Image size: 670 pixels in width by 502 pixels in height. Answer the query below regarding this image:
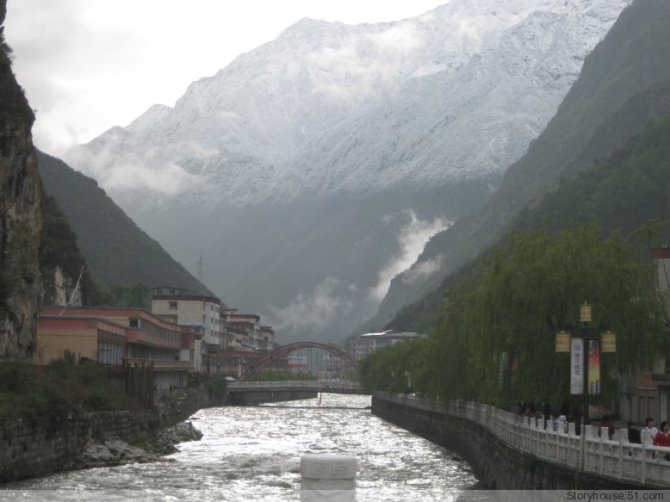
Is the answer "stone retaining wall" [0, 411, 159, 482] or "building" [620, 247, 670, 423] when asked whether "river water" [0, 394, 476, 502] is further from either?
"building" [620, 247, 670, 423]

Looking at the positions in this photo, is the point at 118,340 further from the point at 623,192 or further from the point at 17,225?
the point at 623,192

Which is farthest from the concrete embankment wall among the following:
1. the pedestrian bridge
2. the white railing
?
the pedestrian bridge

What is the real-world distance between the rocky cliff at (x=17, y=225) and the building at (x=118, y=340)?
4.07 meters

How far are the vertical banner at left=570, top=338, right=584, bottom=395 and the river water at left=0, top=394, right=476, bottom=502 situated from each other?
780cm

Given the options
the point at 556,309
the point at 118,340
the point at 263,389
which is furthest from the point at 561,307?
the point at 263,389

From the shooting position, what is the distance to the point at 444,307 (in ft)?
276

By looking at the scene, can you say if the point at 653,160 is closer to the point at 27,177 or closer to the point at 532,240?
the point at 27,177

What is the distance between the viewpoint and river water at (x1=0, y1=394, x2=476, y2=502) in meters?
44.6

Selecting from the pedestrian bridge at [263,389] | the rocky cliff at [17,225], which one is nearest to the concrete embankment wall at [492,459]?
the rocky cliff at [17,225]

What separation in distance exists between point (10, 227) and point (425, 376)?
3185cm

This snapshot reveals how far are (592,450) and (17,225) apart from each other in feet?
176

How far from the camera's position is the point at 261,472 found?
5697 centimetres

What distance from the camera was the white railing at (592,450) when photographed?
25.8 metres

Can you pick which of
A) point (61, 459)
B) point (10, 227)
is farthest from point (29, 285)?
point (61, 459)
